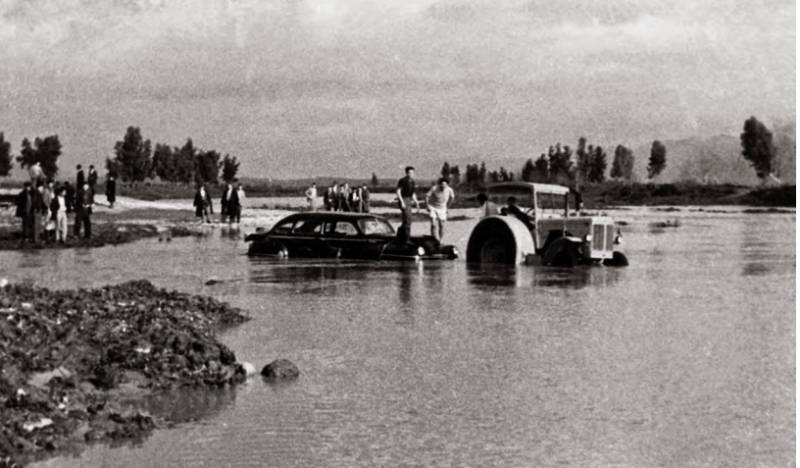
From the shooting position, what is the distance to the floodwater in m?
8.84

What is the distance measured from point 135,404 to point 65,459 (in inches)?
84.3

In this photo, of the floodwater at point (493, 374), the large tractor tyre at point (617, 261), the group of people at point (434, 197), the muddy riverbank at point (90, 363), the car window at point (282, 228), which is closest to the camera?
the floodwater at point (493, 374)

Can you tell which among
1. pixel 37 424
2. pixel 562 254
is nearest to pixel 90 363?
pixel 37 424

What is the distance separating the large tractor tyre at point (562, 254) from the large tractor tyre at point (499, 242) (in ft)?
1.98

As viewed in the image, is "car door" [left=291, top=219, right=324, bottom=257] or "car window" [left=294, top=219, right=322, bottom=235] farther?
"car window" [left=294, top=219, right=322, bottom=235]

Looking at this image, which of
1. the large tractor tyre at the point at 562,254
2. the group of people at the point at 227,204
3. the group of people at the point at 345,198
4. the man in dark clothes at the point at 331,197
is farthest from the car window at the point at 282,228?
the man in dark clothes at the point at 331,197

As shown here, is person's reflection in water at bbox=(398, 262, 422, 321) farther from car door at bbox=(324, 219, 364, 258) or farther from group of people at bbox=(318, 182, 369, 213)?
group of people at bbox=(318, 182, 369, 213)

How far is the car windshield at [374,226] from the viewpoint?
29.4 m

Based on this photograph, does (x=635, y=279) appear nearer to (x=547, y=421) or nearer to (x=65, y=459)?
(x=547, y=421)

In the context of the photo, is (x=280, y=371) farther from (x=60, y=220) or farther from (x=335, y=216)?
(x=60, y=220)

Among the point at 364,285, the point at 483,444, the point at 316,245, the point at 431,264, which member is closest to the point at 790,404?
the point at 483,444

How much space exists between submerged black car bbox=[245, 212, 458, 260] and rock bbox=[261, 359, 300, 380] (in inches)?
648

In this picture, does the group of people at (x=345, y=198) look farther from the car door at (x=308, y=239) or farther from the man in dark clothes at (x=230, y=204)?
the car door at (x=308, y=239)

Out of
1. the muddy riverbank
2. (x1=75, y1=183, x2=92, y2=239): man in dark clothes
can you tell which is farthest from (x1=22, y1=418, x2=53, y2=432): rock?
(x1=75, y1=183, x2=92, y2=239): man in dark clothes
